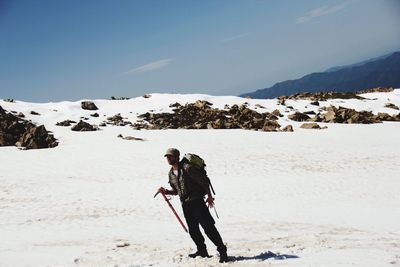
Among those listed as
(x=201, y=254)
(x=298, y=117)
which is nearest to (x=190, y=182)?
(x=201, y=254)

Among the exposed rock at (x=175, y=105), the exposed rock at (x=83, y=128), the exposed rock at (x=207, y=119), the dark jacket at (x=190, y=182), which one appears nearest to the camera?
the dark jacket at (x=190, y=182)

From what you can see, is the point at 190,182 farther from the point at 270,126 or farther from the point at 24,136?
the point at 270,126

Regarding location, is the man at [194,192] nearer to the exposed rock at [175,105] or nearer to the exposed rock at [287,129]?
the exposed rock at [287,129]

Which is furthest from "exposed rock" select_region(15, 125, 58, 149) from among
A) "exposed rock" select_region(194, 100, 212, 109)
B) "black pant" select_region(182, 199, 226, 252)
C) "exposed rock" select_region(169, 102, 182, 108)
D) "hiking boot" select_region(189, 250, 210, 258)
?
"black pant" select_region(182, 199, 226, 252)

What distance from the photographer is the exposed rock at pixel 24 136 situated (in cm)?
3034

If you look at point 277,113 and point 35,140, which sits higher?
point 35,140

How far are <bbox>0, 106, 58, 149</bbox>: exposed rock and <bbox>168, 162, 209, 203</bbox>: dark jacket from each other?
24.9 metres

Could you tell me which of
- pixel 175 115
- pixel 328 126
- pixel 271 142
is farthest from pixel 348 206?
pixel 175 115

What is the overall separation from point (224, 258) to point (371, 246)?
3.66 metres

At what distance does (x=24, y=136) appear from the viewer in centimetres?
3097

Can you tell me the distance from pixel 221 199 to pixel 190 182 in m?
9.88

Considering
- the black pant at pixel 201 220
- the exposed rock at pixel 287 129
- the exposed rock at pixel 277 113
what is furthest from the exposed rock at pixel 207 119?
the black pant at pixel 201 220

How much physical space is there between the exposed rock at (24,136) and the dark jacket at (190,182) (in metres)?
24.9

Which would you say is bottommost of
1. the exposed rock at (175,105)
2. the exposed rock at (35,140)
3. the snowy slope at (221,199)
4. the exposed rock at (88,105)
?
the snowy slope at (221,199)
